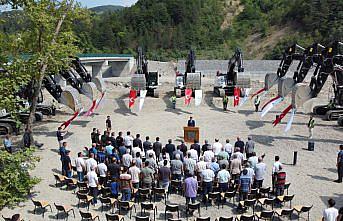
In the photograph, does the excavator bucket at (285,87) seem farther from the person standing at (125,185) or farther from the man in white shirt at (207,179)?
the person standing at (125,185)

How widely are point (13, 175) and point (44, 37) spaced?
Result: 11119mm

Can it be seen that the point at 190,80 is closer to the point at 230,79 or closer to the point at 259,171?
the point at 230,79

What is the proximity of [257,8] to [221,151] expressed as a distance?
117272 mm

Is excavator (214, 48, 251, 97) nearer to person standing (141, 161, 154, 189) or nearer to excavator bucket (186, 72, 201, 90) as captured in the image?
excavator bucket (186, 72, 201, 90)

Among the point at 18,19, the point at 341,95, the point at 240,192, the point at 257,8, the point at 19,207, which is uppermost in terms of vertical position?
the point at 257,8

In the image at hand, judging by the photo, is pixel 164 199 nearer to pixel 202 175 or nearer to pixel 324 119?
pixel 202 175

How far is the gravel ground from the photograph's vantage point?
14734 mm

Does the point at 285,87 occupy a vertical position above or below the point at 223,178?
above

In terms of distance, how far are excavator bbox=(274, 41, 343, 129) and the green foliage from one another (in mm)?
15353

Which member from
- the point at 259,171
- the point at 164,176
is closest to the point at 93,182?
the point at 164,176

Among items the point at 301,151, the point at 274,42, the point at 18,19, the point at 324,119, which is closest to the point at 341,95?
the point at 324,119

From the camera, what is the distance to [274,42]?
9481cm

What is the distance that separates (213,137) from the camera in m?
23.8

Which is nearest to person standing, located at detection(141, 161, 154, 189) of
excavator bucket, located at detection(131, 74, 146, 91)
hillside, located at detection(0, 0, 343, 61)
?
excavator bucket, located at detection(131, 74, 146, 91)
